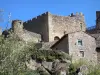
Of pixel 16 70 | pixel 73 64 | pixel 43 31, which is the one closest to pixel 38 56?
pixel 73 64

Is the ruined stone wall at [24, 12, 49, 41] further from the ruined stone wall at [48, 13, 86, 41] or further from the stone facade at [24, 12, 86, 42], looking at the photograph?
the ruined stone wall at [48, 13, 86, 41]

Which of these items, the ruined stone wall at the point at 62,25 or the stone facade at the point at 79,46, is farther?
the ruined stone wall at the point at 62,25

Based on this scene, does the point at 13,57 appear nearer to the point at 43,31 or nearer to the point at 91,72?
the point at 91,72

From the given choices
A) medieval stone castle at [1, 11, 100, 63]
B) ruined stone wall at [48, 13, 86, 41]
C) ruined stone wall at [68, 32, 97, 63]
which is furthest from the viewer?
ruined stone wall at [48, 13, 86, 41]

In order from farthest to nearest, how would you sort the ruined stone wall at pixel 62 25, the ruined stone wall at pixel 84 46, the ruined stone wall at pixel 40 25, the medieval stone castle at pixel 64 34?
the ruined stone wall at pixel 62 25
the ruined stone wall at pixel 40 25
the medieval stone castle at pixel 64 34
the ruined stone wall at pixel 84 46

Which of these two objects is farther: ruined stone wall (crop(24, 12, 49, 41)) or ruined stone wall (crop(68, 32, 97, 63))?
ruined stone wall (crop(24, 12, 49, 41))

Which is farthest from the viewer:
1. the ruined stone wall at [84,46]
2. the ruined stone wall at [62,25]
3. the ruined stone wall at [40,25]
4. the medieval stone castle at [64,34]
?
the ruined stone wall at [62,25]

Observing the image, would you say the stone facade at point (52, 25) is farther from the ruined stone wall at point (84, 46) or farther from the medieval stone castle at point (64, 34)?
the ruined stone wall at point (84, 46)

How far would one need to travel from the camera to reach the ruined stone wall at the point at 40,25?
66831 millimetres

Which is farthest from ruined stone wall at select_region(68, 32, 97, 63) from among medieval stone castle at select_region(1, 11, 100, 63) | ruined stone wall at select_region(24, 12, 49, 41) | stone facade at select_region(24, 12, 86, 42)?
ruined stone wall at select_region(24, 12, 49, 41)

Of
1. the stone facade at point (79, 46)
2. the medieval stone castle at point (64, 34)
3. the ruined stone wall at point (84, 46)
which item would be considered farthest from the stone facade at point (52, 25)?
the ruined stone wall at point (84, 46)

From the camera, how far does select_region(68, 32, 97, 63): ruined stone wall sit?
50.8 metres

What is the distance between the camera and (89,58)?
50906 millimetres

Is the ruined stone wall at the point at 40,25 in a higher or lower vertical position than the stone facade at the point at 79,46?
higher
